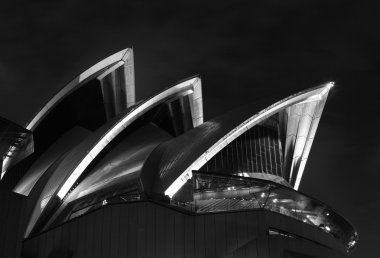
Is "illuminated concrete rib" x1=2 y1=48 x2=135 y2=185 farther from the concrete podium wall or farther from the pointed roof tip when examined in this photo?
the pointed roof tip

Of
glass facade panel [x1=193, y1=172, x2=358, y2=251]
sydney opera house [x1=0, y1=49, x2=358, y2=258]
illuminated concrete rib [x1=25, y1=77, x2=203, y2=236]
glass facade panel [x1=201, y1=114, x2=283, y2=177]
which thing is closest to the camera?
sydney opera house [x1=0, y1=49, x2=358, y2=258]

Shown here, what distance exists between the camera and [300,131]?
107ft

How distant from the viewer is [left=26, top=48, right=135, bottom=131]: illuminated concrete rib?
3002cm

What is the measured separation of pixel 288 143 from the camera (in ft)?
109

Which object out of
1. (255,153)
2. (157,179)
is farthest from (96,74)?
(255,153)

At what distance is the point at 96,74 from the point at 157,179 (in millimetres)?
8164

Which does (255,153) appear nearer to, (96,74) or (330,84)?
(330,84)

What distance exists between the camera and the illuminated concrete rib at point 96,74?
30.0 m

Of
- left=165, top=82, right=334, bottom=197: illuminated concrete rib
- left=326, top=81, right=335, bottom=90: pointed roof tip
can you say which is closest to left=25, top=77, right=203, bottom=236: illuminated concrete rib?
left=165, top=82, right=334, bottom=197: illuminated concrete rib

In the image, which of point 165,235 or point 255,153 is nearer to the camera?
point 165,235

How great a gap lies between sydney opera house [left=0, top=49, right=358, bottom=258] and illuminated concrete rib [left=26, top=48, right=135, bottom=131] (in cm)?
6

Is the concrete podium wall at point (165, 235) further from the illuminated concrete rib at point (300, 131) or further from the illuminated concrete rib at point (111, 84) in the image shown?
the illuminated concrete rib at point (111, 84)

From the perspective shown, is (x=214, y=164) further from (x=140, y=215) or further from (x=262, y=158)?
(x=140, y=215)

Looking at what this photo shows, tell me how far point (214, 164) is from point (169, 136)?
16.3 feet
